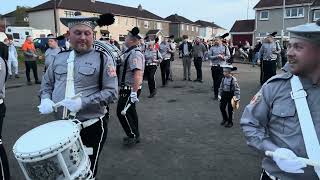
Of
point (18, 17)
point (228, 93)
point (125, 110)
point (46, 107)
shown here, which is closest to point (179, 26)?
point (18, 17)

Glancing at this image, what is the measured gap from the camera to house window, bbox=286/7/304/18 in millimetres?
47525

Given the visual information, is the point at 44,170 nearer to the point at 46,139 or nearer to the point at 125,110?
the point at 46,139

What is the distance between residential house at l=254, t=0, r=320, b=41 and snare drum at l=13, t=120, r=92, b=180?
4462 cm

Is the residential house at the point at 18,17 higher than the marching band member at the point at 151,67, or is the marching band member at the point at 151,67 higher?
the residential house at the point at 18,17

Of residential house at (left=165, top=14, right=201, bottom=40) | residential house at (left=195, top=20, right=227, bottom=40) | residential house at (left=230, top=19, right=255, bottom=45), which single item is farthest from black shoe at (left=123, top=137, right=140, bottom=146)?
residential house at (left=195, top=20, right=227, bottom=40)

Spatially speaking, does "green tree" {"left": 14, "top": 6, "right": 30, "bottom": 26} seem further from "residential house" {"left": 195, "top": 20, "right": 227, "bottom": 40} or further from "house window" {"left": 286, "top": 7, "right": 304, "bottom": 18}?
"house window" {"left": 286, "top": 7, "right": 304, "bottom": 18}

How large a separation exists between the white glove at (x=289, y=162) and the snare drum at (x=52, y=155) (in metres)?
1.54

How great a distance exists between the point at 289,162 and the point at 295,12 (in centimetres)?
4985

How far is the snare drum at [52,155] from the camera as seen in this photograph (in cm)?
289

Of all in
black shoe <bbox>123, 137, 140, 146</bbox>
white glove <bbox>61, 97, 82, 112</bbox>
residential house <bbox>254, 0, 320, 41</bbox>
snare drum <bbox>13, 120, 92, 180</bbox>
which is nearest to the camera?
snare drum <bbox>13, 120, 92, 180</bbox>

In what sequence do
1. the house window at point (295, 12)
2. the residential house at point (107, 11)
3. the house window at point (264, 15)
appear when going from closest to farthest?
the house window at point (295, 12), the house window at point (264, 15), the residential house at point (107, 11)

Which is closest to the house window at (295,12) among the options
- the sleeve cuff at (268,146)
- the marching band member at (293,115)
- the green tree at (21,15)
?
the green tree at (21,15)

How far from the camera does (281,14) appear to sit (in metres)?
49.6

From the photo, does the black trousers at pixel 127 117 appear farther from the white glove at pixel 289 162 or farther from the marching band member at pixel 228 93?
the white glove at pixel 289 162
